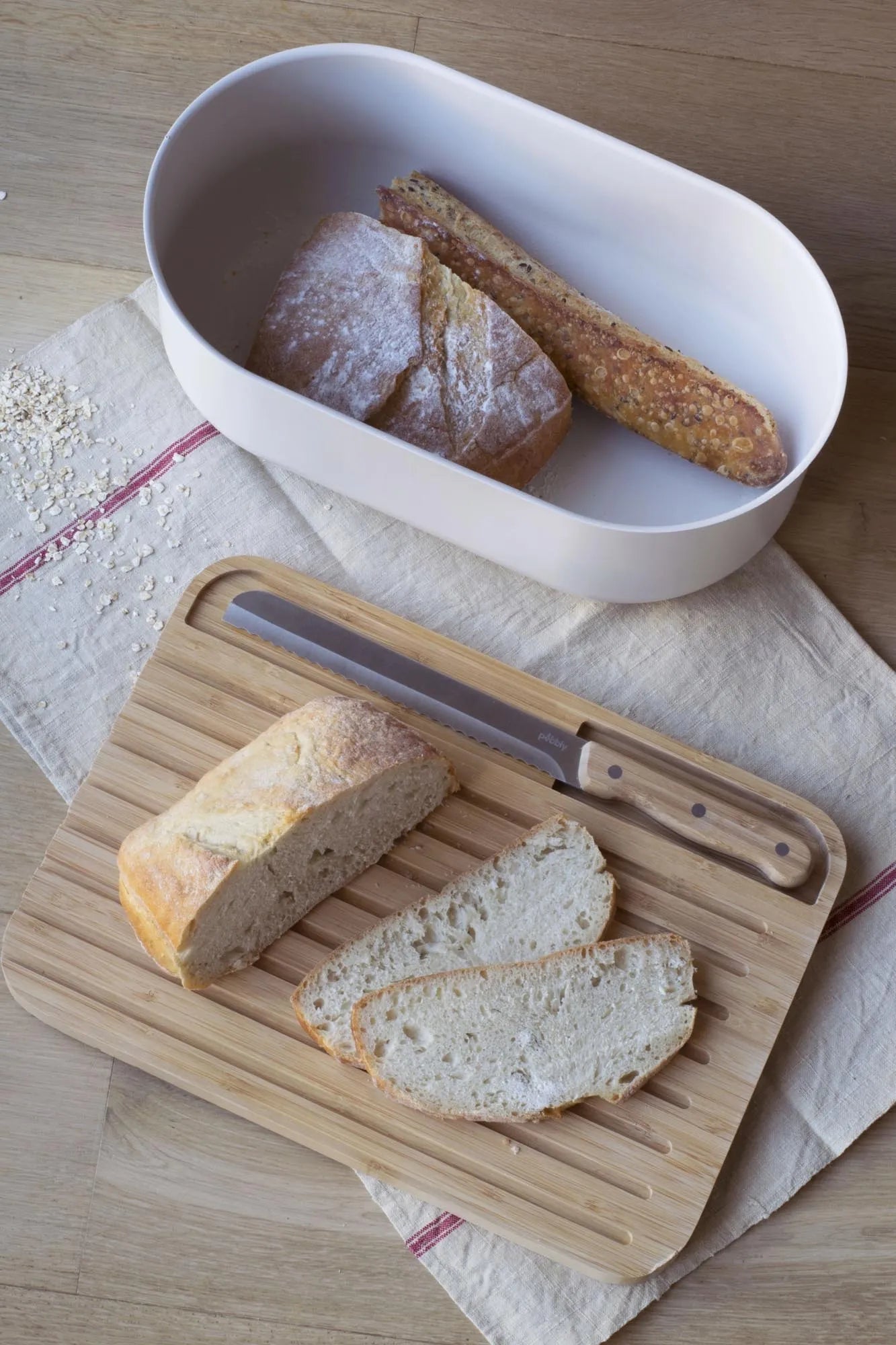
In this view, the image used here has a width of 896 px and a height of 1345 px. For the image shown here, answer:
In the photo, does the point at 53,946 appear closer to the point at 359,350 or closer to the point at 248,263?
the point at 359,350

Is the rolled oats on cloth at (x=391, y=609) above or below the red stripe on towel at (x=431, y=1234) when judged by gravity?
above

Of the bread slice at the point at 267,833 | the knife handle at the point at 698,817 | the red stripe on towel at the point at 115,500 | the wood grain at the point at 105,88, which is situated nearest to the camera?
the bread slice at the point at 267,833

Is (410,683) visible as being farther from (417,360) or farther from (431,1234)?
(431,1234)

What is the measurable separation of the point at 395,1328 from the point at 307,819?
62 centimetres

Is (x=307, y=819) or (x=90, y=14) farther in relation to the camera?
(x=90, y=14)

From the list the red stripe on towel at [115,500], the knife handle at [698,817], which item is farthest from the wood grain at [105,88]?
the knife handle at [698,817]

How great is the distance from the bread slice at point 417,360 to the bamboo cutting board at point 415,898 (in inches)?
9.7

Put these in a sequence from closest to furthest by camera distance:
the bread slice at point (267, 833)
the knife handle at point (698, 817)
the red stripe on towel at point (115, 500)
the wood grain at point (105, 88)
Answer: the bread slice at point (267, 833), the knife handle at point (698, 817), the red stripe on towel at point (115, 500), the wood grain at point (105, 88)

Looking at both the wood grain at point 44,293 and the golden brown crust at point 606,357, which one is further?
the wood grain at point 44,293

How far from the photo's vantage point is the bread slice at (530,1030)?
57.1 inches

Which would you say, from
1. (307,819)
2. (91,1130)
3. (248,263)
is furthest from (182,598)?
(91,1130)

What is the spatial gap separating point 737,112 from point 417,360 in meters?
0.73

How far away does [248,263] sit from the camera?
1.76 meters

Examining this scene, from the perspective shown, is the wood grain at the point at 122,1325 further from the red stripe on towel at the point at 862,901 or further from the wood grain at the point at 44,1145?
the red stripe on towel at the point at 862,901
